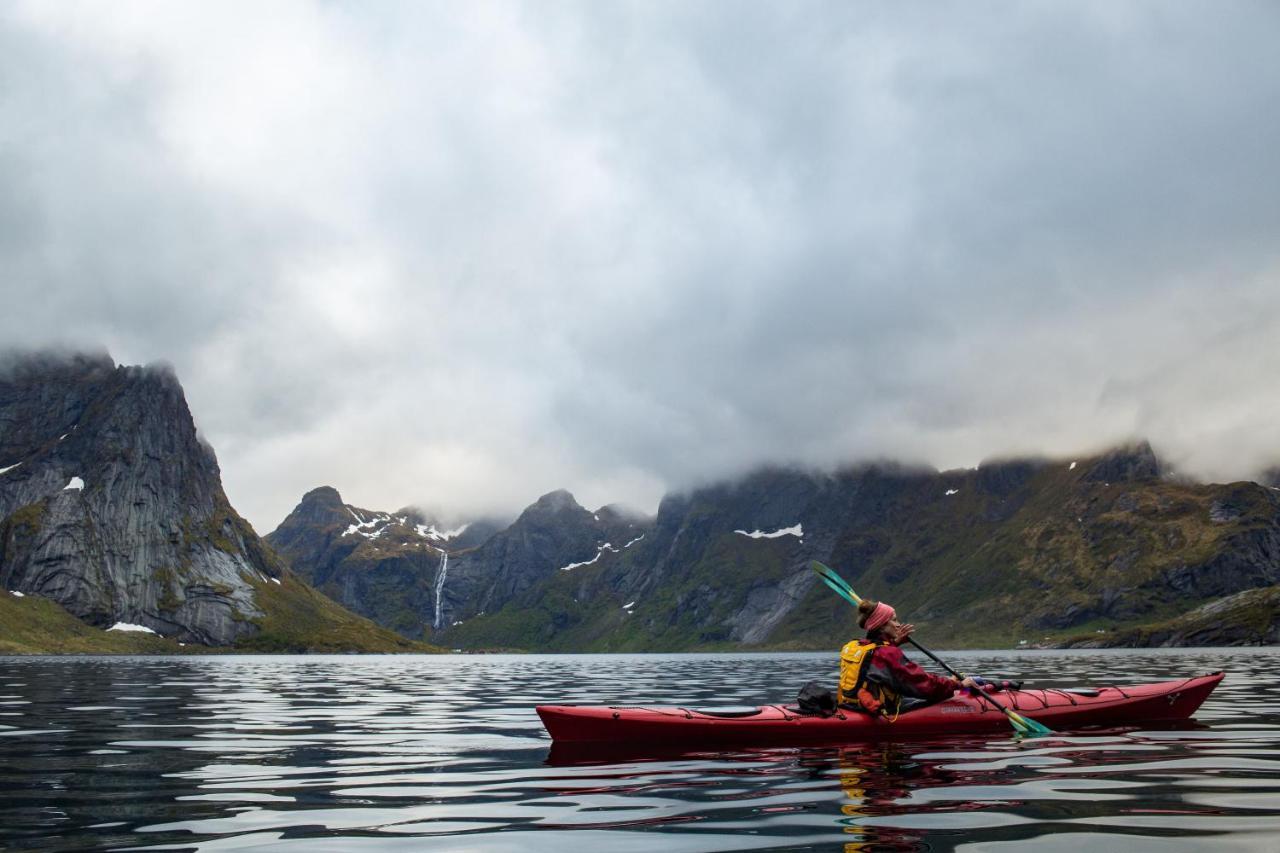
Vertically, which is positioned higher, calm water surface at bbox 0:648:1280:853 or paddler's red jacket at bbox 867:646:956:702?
paddler's red jacket at bbox 867:646:956:702

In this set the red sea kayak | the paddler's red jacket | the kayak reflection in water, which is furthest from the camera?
the paddler's red jacket

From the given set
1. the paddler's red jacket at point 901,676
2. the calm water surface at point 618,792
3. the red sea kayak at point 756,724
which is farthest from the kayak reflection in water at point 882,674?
the calm water surface at point 618,792

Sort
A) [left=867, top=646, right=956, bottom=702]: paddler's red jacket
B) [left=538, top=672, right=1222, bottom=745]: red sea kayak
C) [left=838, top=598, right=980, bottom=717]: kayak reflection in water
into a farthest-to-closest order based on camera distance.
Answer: [left=867, top=646, right=956, bottom=702]: paddler's red jacket
[left=838, top=598, right=980, bottom=717]: kayak reflection in water
[left=538, top=672, right=1222, bottom=745]: red sea kayak

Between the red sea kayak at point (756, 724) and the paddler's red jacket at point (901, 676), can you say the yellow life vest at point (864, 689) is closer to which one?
the paddler's red jacket at point (901, 676)

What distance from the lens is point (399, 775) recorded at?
56.5 feet

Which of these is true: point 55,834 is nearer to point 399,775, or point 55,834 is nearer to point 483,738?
Result: point 399,775

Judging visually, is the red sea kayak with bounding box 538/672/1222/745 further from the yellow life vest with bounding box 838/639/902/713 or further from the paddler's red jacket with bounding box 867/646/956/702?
the paddler's red jacket with bounding box 867/646/956/702

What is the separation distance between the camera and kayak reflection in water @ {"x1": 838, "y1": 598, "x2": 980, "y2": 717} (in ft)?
68.9

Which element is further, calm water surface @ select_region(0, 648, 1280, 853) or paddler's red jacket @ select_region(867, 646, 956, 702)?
paddler's red jacket @ select_region(867, 646, 956, 702)

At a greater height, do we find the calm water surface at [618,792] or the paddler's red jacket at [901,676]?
the paddler's red jacket at [901,676]

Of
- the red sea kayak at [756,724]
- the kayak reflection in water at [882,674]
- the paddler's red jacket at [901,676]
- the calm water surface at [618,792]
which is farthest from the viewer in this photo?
the paddler's red jacket at [901,676]

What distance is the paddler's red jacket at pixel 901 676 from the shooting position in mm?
21172

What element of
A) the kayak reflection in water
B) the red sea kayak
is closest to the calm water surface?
the red sea kayak

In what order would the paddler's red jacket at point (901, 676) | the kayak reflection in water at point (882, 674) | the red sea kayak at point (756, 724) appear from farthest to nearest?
the paddler's red jacket at point (901, 676), the kayak reflection in water at point (882, 674), the red sea kayak at point (756, 724)
